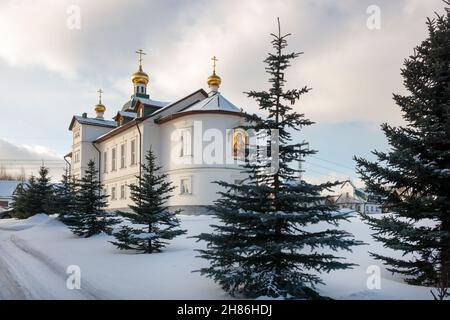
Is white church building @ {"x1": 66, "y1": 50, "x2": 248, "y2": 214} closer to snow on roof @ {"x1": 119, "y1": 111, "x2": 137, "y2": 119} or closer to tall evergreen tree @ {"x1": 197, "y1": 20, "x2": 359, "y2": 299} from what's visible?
snow on roof @ {"x1": 119, "y1": 111, "x2": 137, "y2": 119}

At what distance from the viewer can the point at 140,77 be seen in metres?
44.3

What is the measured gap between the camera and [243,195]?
7.77 meters

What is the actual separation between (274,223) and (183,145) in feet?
75.4

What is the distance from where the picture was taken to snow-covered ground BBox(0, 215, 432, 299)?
762cm

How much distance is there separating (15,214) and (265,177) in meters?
29.0

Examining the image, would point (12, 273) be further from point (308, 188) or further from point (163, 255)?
point (308, 188)

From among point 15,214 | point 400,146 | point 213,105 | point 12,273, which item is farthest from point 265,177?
point 15,214

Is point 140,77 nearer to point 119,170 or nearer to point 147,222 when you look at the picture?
point 119,170

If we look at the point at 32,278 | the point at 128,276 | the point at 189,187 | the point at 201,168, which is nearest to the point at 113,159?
the point at 189,187

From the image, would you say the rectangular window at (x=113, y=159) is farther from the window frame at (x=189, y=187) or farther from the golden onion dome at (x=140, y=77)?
the window frame at (x=189, y=187)

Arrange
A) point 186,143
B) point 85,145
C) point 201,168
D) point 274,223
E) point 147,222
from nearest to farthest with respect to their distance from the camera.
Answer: point 274,223 < point 147,222 < point 201,168 < point 186,143 < point 85,145

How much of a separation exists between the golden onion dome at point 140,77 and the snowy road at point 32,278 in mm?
32810
